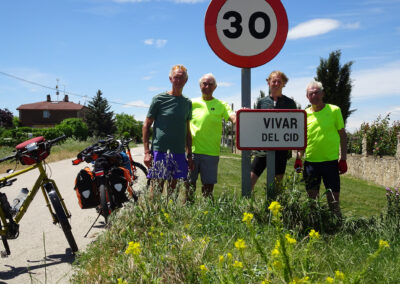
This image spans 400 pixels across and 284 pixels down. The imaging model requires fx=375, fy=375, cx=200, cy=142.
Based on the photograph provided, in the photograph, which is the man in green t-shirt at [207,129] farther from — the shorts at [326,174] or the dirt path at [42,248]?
the shorts at [326,174]

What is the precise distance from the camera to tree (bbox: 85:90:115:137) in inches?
2776

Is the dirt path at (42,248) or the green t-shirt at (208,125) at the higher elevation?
the green t-shirt at (208,125)

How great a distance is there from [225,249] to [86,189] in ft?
8.50

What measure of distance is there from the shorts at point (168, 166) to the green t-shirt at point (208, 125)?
1.06ft

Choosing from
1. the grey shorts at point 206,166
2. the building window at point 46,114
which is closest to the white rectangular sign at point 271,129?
the grey shorts at point 206,166

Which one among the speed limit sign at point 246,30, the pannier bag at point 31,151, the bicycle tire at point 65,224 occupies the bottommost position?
the bicycle tire at point 65,224

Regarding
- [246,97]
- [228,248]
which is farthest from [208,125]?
[228,248]

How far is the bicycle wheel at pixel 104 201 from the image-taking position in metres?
4.51

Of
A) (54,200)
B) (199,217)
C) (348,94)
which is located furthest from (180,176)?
(348,94)

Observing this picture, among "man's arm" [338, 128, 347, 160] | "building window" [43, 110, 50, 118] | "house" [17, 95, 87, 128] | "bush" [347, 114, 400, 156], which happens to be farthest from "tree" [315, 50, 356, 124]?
"building window" [43, 110, 50, 118]

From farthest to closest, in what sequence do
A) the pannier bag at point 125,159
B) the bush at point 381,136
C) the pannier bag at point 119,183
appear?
the bush at point 381,136 < the pannier bag at point 125,159 < the pannier bag at point 119,183

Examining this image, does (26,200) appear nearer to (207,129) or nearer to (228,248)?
(207,129)

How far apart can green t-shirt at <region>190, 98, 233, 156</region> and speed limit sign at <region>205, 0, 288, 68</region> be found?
4.02ft

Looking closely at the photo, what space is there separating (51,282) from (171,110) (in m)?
2.21
